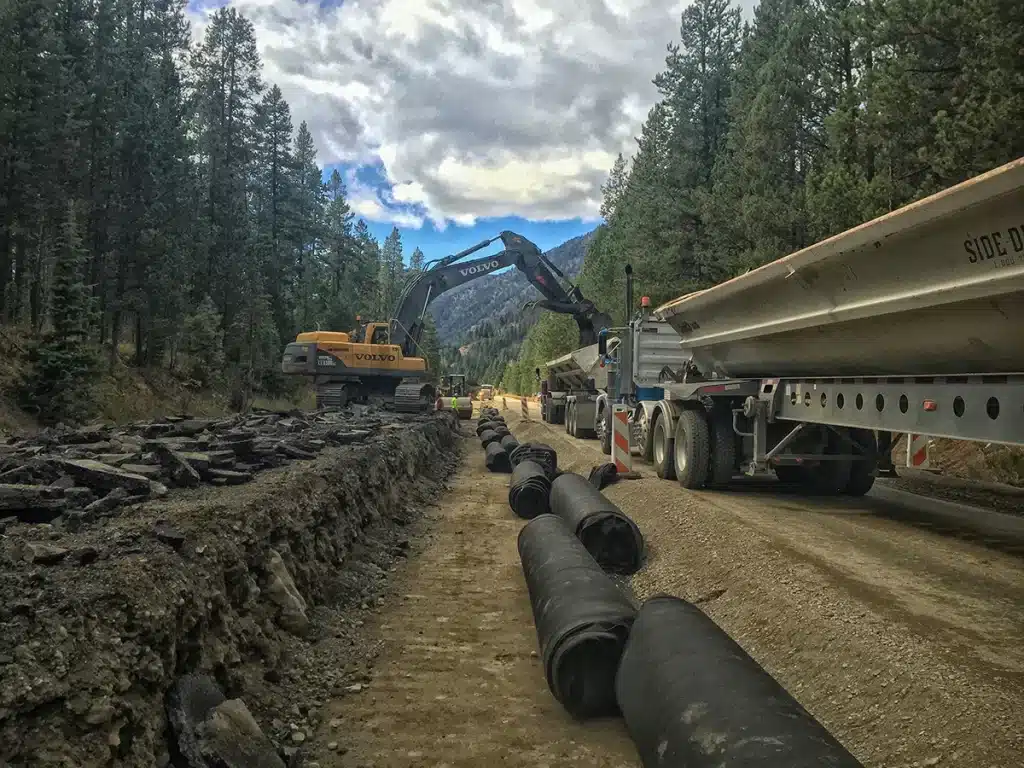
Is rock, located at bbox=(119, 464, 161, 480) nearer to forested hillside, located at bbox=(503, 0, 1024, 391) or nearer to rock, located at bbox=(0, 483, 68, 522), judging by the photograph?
rock, located at bbox=(0, 483, 68, 522)

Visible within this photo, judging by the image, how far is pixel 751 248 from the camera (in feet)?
67.1

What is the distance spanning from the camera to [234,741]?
9.75ft

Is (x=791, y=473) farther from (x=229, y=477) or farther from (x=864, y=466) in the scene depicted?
(x=229, y=477)

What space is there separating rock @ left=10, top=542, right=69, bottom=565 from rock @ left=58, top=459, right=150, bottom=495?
1.84 metres

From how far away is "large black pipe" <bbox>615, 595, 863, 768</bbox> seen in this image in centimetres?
233

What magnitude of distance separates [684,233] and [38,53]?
73.5 feet

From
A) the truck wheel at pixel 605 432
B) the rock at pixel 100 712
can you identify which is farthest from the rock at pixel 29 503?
the truck wheel at pixel 605 432

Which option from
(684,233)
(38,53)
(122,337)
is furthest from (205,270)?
(684,233)

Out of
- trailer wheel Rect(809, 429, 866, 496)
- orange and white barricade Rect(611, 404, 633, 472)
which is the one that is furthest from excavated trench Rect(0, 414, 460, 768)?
trailer wheel Rect(809, 429, 866, 496)

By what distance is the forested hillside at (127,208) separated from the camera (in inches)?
754

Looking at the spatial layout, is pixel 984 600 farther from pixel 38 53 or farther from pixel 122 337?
pixel 122 337

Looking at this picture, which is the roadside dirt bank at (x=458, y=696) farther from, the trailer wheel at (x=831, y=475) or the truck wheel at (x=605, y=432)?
the truck wheel at (x=605, y=432)

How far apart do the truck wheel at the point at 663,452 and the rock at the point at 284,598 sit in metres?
6.53

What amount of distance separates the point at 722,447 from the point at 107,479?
711 centimetres
